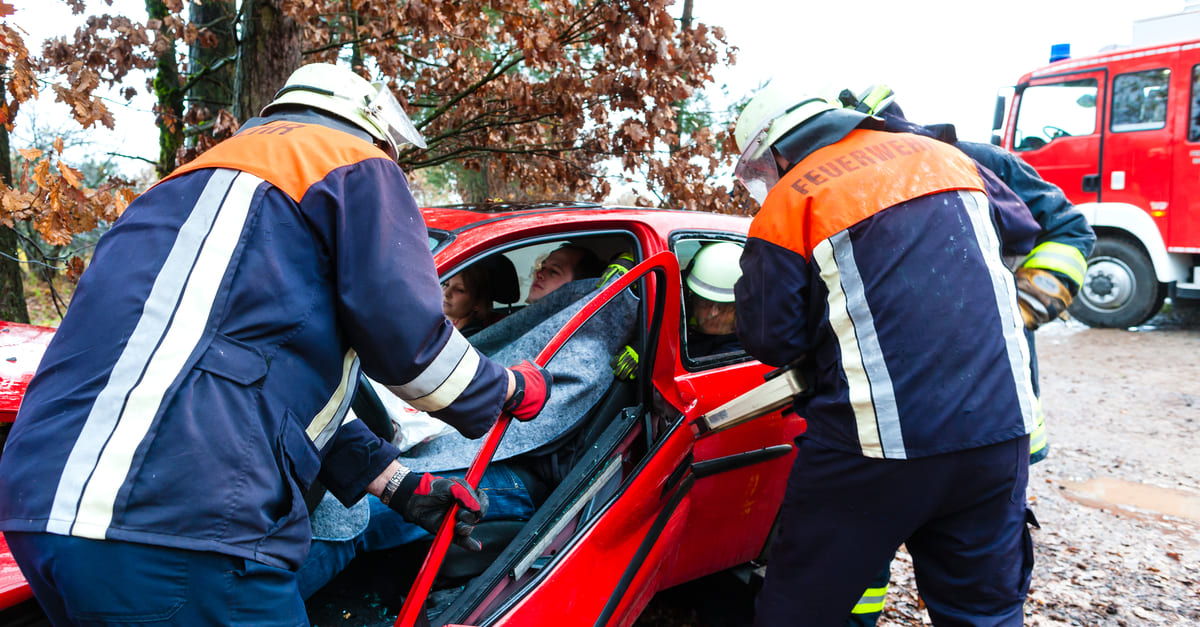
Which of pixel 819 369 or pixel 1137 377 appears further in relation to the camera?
pixel 1137 377

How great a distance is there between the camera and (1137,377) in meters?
6.51

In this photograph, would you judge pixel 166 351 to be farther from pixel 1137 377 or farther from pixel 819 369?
pixel 1137 377

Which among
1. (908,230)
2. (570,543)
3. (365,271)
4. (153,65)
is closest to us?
(365,271)

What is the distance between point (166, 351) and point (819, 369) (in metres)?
1.53

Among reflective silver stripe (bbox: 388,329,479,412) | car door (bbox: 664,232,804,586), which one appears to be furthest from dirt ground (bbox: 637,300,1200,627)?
reflective silver stripe (bbox: 388,329,479,412)

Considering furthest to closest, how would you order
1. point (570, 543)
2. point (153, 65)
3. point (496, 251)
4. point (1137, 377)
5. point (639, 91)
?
point (1137, 377) → point (639, 91) → point (153, 65) → point (496, 251) → point (570, 543)

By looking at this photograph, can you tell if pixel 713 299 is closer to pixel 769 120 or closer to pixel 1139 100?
pixel 769 120

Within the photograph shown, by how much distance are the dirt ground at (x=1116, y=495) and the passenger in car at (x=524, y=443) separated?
1663mm

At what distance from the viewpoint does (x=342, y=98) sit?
5.02 feet

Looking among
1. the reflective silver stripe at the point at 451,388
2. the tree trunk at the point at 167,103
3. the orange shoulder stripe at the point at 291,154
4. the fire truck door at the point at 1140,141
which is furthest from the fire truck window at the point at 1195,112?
the tree trunk at the point at 167,103

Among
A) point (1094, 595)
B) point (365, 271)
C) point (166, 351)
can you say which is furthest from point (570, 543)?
point (1094, 595)

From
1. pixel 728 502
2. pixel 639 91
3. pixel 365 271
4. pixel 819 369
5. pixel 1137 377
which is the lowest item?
pixel 1137 377

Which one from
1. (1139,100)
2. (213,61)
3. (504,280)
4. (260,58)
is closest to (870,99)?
(504,280)

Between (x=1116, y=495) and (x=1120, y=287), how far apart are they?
16.3 feet
